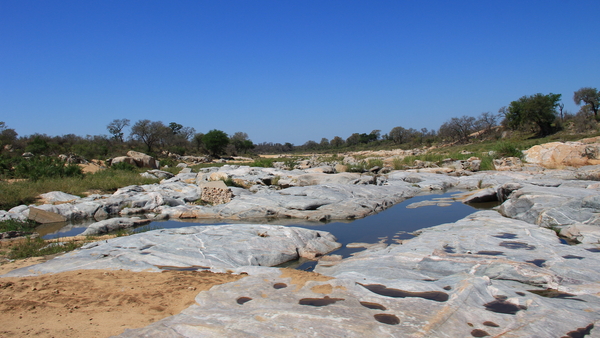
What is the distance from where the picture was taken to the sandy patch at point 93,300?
3094mm

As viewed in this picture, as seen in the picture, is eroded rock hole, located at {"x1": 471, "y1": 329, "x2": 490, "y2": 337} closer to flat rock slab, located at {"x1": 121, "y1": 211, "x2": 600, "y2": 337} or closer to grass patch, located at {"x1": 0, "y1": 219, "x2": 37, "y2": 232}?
flat rock slab, located at {"x1": 121, "y1": 211, "x2": 600, "y2": 337}

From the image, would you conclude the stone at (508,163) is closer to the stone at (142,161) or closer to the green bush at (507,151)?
the green bush at (507,151)

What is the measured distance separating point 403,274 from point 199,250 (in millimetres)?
3255

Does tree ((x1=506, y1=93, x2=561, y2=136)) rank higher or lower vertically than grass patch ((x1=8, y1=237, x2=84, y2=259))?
higher

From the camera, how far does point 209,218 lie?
33.8ft

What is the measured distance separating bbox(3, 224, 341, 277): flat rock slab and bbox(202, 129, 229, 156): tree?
1775 inches

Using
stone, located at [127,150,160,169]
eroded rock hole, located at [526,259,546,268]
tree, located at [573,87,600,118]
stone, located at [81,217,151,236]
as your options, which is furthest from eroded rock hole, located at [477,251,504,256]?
tree, located at [573,87,600,118]

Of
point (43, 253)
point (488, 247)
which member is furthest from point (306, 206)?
point (43, 253)

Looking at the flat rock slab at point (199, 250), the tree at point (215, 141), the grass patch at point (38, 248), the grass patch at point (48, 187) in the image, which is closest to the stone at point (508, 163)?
the flat rock slab at point (199, 250)

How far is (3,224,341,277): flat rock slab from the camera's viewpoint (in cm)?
500

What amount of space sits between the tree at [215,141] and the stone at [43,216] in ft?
134

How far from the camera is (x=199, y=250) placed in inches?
226

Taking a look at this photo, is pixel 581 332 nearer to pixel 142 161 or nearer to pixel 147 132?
pixel 142 161

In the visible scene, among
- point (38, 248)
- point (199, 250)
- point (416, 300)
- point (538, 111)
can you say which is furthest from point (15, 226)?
point (538, 111)
